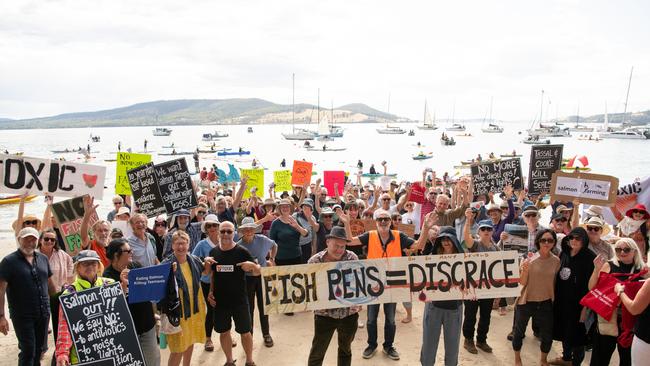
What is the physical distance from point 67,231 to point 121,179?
3.21 metres

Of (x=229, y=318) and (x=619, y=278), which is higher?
(x=619, y=278)

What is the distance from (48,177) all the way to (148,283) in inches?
182

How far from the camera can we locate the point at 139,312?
503 centimetres

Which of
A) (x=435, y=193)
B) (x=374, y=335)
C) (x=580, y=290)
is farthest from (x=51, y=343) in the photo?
(x=435, y=193)

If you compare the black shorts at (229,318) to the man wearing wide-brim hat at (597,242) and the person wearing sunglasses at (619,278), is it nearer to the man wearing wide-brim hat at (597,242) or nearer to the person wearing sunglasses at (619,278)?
the person wearing sunglasses at (619,278)

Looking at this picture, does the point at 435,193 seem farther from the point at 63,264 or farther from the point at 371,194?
the point at 63,264

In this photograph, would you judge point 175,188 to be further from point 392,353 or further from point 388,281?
point 388,281

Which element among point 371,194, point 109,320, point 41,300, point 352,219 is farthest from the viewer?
point 371,194

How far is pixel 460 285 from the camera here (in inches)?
222

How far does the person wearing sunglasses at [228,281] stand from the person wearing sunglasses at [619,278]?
4073 mm

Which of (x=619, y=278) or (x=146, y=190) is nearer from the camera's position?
(x=619, y=278)

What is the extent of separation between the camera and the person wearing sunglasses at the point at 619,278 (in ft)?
17.3

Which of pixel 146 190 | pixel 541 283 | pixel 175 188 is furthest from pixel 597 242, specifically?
pixel 146 190

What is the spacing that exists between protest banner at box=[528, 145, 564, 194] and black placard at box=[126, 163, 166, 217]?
8285 millimetres
